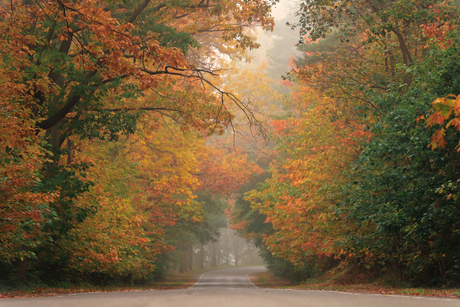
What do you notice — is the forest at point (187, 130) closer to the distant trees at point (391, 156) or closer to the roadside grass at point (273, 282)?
the distant trees at point (391, 156)

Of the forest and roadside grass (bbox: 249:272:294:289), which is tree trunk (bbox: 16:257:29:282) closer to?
the forest

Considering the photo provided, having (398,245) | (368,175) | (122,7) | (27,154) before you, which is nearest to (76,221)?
(27,154)

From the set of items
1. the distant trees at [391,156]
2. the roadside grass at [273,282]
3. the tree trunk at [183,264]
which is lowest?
the roadside grass at [273,282]

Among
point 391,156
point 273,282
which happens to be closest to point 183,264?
point 273,282

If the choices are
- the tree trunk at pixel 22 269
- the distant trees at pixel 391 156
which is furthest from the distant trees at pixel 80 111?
the distant trees at pixel 391 156

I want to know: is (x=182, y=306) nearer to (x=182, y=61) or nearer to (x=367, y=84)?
(x=182, y=61)

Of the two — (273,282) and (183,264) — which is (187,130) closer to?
(273,282)

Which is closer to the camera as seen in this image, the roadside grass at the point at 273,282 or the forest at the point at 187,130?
the forest at the point at 187,130

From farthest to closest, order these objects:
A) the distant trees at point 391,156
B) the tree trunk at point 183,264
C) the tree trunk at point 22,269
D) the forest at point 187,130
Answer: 1. the tree trunk at point 183,264
2. the tree trunk at point 22,269
3. the distant trees at point 391,156
4. the forest at point 187,130

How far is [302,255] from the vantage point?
22.4m

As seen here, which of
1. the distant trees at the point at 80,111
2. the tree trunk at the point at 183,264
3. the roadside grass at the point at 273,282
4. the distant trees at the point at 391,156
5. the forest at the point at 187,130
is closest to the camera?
the distant trees at the point at 80,111

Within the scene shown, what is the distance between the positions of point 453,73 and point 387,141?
2.38 m

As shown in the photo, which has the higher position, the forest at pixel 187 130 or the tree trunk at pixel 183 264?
the forest at pixel 187 130

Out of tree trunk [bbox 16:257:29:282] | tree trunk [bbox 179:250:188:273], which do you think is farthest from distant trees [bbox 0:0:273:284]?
tree trunk [bbox 179:250:188:273]
